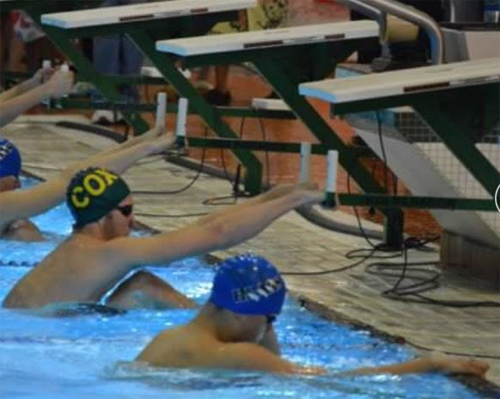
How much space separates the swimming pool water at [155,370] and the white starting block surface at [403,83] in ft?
3.03

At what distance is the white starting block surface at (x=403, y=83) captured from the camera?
728 cm

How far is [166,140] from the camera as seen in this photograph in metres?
7.75

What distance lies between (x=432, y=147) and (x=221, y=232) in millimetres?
1887

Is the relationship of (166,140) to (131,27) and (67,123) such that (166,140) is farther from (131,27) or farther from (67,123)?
(67,123)

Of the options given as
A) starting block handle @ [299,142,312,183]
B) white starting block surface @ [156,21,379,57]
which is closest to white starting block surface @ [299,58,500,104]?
starting block handle @ [299,142,312,183]

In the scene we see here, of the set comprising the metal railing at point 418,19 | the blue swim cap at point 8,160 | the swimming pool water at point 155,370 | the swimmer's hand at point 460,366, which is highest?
the metal railing at point 418,19

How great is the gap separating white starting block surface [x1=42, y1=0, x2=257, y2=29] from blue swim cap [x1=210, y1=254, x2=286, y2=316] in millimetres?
4831

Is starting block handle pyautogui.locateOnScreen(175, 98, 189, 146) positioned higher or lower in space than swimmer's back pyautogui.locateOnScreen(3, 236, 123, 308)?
higher

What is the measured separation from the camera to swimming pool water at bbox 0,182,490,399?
5727mm

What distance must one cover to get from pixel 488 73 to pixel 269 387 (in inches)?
87.2

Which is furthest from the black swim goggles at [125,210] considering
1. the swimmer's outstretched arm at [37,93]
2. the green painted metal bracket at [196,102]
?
the green painted metal bracket at [196,102]

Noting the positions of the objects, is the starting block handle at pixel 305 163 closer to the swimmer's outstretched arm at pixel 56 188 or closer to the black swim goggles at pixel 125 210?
the swimmer's outstretched arm at pixel 56 188

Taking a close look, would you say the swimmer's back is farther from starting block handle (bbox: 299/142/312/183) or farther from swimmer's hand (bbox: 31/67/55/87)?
swimmer's hand (bbox: 31/67/55/87)

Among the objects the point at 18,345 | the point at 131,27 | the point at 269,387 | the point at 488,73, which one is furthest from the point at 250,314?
the point at 131,27
